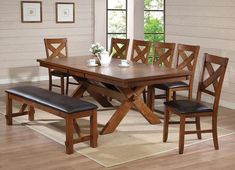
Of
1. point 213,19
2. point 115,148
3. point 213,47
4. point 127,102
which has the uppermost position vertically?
point 213,19

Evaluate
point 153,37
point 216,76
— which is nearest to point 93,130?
point 216,76

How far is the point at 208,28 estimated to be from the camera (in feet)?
22.6

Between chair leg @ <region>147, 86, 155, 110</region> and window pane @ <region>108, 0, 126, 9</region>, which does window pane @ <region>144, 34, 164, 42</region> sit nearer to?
window pane @ <region>108, 0, 126, 9</region>

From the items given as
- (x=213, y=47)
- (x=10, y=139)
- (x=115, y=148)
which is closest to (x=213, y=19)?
(x=213, y=47)

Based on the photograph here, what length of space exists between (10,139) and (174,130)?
1.88 meters

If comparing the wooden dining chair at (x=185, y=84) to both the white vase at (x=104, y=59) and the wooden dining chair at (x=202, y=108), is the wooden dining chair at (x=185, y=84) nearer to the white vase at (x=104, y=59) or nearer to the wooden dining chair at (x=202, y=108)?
the white vase at (x=104, y=59)

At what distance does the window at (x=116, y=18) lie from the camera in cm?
933

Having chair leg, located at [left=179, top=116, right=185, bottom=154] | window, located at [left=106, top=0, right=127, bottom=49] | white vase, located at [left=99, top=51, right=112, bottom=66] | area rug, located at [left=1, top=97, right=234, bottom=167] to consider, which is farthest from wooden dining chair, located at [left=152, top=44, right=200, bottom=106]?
window, located at [left=106, top=0, right=127, bottom=49]

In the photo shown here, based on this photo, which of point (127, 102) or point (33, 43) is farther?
point (33, 43)

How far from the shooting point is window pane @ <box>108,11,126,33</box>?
368 inches

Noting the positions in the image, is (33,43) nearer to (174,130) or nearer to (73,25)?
(73,25)

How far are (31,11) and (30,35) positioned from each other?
44cm

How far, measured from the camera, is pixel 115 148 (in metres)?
4.77

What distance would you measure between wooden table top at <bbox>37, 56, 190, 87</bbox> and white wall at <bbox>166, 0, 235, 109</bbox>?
4.55 feet
